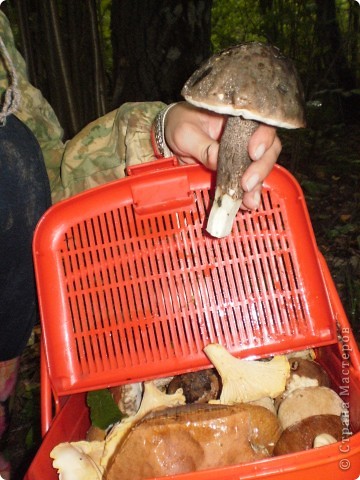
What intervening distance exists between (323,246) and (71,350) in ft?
9.01

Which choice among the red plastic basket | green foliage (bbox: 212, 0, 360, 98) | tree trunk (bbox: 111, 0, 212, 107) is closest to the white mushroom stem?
the red plastic basket

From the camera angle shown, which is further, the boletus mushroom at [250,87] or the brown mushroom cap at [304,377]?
the brown mushroom cap at [304,377]

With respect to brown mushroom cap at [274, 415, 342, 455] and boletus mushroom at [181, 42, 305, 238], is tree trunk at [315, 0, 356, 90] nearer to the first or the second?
boletus mushroom at [181, 42, 305, 238]

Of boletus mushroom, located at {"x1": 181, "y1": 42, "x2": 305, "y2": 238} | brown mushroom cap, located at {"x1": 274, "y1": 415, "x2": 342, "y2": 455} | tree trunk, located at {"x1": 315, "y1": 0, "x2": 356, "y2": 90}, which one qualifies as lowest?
brown mushroom cap, located at {"x1": 274, "y1": 415, "x2": 342, "y2": 455}

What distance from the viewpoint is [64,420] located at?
129 centimetres

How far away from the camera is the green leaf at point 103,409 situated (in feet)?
4.33

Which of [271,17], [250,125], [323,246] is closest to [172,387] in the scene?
[250,125]

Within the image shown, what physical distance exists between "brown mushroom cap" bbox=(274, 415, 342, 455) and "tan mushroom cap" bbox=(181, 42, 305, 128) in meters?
0.70

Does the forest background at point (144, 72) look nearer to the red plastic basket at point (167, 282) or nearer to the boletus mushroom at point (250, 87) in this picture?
the red plastic basket at point (167, 282)

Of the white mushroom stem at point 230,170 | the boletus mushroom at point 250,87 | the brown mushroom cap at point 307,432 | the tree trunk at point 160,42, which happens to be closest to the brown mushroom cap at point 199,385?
the brown mushroom cap at point 307,432

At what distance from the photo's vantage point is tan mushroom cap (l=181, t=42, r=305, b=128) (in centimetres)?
98

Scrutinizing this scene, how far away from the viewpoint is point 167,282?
134 cm

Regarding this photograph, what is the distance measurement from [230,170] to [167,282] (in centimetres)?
37

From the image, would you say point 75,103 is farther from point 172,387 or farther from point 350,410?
point 350,410
